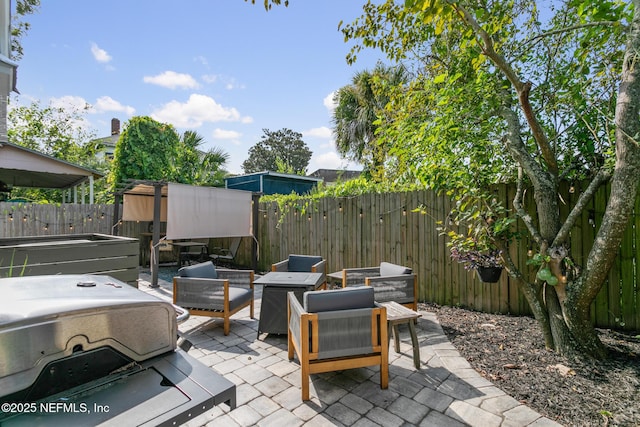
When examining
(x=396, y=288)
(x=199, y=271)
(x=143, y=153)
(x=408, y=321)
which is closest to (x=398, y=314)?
(x=408, y=321)

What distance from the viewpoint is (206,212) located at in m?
6.99

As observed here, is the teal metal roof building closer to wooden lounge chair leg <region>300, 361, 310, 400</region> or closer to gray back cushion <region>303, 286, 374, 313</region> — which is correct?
gray back cushion <region>303, 286, 374, 313</region>

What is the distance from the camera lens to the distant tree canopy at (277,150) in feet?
110

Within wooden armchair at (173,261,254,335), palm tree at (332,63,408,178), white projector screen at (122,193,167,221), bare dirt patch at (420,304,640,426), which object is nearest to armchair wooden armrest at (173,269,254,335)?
wooden armchair at (173,261,254,335)

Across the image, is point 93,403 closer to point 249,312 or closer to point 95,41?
point 249,312

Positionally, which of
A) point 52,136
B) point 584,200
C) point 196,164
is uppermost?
point 52,136

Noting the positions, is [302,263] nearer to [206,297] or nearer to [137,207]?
[206,297]

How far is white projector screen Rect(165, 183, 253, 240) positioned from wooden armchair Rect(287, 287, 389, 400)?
4.74m

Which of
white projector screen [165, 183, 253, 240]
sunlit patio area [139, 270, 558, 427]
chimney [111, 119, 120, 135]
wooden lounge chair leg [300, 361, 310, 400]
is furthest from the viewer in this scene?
chimney [111, 119, 120, 135]

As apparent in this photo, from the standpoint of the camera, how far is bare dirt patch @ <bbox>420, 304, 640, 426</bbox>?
85.5 inches

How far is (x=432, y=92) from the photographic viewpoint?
13.5ft

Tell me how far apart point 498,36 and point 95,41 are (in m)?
8.51

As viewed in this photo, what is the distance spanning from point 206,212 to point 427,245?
15.7ft

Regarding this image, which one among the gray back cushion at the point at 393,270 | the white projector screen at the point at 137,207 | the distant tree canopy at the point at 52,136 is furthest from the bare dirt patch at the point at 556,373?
the distant tree canopy at the point at 52,136
